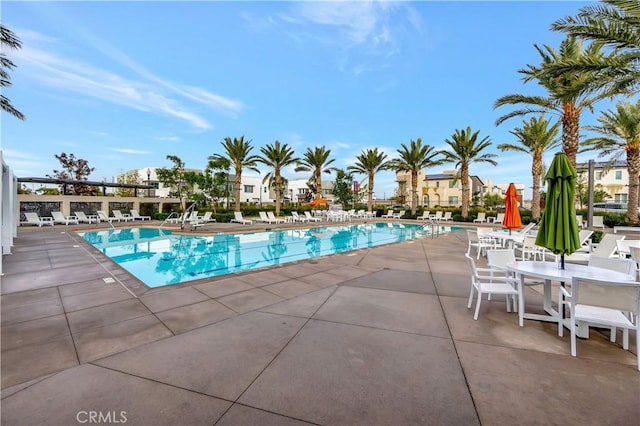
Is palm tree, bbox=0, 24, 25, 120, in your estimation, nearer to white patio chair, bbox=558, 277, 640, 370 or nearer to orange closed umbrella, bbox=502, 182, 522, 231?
white patio chair, bbox=558, 277, 640, 370

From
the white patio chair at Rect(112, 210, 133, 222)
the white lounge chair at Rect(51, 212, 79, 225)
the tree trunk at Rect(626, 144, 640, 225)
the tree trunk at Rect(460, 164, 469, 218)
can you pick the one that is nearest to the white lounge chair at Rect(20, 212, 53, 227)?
the white lounge chair at Rect(51, 212, 79, 225)

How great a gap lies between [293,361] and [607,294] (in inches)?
128

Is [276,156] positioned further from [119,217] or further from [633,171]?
[633,171]

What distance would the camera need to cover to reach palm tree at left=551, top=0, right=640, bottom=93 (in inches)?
263

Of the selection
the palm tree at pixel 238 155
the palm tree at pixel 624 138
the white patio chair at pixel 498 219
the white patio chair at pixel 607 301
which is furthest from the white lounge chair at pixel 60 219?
the palm tree at pixel 624 138

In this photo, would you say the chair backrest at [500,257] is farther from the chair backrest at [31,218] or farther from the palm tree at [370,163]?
the palm tree at [370,163]

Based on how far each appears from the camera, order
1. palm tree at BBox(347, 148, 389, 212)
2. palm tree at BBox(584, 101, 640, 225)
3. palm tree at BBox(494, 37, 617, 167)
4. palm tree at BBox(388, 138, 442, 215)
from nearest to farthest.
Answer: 1. palm tree at BBox(494, 37, 617, 167)
2. palm tree at BBox(584, 101, 640, 225)
3. palm tree at BBox(388, 138, 442, 215)
4. palm tree at BBox(347, 148, 389, 212)

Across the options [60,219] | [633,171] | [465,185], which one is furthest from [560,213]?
[60,219]

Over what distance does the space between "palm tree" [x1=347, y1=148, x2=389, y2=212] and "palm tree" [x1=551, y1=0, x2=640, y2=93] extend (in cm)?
2187

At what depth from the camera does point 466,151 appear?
23.8m

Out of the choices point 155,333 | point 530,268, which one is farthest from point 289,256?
point 530,268

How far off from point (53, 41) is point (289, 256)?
47.5 feet

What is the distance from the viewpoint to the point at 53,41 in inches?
495

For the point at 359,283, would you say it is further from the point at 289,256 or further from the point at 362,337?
the point at 289,256
